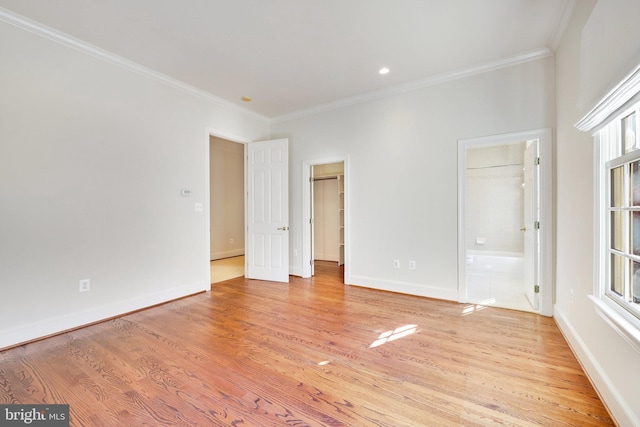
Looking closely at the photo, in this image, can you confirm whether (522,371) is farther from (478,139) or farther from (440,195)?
(478,139)

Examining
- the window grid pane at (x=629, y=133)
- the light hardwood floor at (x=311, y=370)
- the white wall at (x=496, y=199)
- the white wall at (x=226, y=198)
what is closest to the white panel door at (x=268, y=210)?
the light hardwood floor at (x=311, y=370)

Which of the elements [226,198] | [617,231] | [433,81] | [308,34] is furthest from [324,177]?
[617,231]

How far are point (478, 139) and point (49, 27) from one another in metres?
4.49

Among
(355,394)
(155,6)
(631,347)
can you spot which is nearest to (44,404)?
(355,394)

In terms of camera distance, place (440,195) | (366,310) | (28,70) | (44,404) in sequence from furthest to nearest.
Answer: (440,195), (366,310), (28,70), (44,404)

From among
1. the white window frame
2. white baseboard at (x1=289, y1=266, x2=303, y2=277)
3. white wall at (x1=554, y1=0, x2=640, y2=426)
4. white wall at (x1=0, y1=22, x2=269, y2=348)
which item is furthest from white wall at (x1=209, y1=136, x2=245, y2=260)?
the white window frame

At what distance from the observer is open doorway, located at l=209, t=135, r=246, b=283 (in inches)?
257

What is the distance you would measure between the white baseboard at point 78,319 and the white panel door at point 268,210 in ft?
4.17

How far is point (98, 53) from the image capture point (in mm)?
2830

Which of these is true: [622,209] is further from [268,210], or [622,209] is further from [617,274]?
[268,210]

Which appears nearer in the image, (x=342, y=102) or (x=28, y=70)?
(x=28, y=70)

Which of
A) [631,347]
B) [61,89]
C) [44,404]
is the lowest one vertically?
[44,404]

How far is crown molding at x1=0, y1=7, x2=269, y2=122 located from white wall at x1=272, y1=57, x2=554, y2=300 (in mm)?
1825

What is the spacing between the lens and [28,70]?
7.99 ft
